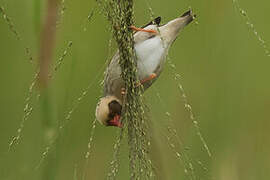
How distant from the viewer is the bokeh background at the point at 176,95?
2109 millimetres

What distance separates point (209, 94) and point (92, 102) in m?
0.43

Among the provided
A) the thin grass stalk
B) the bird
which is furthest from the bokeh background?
the thin grass stalk

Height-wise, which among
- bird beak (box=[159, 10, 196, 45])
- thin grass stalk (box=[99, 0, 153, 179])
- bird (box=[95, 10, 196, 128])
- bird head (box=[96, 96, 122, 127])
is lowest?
thin grass stalk (box=[99, 0, 153, 179])

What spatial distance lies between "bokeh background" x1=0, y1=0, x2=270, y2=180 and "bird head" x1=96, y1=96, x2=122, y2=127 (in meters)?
0.12

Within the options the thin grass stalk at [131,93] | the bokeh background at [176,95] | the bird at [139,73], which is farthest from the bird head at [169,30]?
the thin grass stalk at [131,93]

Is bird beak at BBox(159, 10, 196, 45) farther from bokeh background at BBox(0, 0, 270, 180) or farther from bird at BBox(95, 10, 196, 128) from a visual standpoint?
bokeh background at BBox(0, 0, 270, 180)

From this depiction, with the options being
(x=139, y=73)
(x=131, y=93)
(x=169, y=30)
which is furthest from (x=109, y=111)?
(x=131, y=93)

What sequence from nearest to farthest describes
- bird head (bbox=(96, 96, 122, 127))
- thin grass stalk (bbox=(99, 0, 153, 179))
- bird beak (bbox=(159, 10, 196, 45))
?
thin grass stalk (bbox=(99, 0, 153, 179)), bird head (bbox=(96, 96, 122, 127)), bird beak (bbox=(159, 10, 196, 45))

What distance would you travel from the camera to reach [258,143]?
2184mm

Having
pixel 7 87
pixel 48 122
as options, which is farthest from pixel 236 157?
pixel 48 122

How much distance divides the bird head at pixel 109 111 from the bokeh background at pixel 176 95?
0.12m

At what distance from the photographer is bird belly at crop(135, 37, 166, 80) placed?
2.08 m

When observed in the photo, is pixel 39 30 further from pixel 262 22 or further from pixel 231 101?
pixel 262 22

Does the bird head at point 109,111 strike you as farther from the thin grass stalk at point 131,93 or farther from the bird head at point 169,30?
the thin grass stalk at point 131,93
